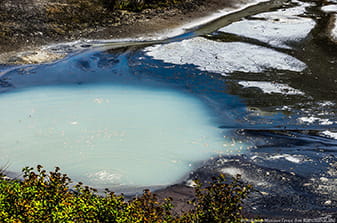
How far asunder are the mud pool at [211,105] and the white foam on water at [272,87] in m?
0.02

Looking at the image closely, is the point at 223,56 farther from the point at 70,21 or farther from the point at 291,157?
the point at 70,21

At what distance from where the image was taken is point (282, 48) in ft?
37.4

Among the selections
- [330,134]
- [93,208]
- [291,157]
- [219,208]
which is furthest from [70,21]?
[219,208]

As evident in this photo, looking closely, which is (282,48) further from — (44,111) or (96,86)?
(44,111)

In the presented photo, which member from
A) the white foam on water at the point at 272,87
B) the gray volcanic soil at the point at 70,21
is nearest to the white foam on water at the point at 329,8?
the gray volcanic soil at the point at 70,21

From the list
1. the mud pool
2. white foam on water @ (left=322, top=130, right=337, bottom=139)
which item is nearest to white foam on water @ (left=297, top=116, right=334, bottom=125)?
the mud pool

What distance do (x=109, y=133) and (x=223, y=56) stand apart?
4857 millimetres

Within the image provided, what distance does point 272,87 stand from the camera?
8.77 meters

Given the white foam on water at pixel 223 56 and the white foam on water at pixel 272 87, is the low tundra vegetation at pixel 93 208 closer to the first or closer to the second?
the white foam on water at pixel 272 87

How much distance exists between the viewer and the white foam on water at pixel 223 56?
10.0 meters

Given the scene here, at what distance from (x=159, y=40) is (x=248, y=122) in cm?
614

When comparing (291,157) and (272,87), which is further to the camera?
(272,87)

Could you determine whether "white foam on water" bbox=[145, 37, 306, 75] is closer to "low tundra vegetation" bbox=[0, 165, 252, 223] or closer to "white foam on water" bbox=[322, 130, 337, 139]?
"white foam on water" bbox=[322, 130, 337, 139]

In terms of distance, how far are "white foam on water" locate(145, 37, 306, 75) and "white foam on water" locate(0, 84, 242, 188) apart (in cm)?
193
